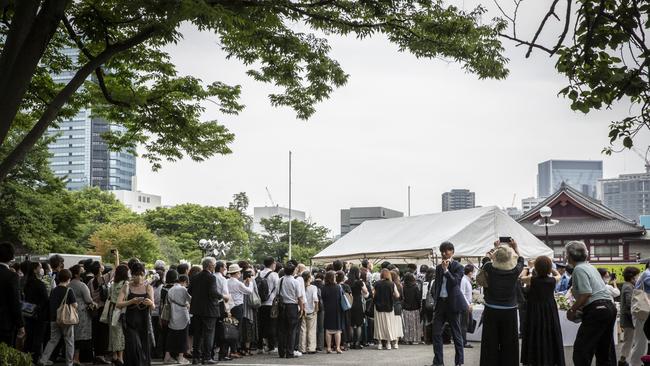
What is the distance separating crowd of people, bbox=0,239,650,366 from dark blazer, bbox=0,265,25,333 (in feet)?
0.04

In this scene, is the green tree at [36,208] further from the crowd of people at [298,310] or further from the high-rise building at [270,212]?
the high-rise building at [270,212]

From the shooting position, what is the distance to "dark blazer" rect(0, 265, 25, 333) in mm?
8992

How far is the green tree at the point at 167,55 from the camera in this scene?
891 cm

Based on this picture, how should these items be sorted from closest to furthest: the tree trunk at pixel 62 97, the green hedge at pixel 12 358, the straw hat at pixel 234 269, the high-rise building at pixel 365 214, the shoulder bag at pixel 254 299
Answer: the green hedge at pixel 12 358 < the tree trunk at pixel 62 97 < the straw hat at pixel 234 269 < the shoulder bag at pixel 254 299 < the high-rise building at pixel 365 214

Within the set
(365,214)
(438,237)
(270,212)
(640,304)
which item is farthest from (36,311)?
(270,212)

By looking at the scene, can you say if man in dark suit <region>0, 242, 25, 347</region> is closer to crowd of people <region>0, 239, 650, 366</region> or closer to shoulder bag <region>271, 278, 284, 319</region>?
crowd of people <region>0, 239, 650, 366</region>

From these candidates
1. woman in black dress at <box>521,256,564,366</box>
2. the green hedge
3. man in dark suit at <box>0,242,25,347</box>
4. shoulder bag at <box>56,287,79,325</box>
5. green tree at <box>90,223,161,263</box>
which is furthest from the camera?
green tree at <box>90,223,161,263</box>

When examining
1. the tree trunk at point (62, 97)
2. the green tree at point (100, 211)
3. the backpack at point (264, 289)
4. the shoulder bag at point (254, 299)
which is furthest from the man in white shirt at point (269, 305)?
the green tree at point (100, 211)

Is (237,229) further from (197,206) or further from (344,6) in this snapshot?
(344,6)

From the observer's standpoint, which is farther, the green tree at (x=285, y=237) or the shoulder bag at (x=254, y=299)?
the green tree at (x=285, y=237)

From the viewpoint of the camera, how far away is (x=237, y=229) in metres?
75.8

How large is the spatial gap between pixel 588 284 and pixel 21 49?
26.4ft

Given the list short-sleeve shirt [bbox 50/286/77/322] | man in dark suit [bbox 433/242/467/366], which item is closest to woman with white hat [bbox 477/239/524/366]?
man in dark suit [bbox 433/242/467/366]

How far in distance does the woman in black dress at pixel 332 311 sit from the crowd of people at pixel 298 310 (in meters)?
0.02
